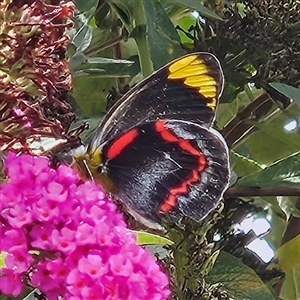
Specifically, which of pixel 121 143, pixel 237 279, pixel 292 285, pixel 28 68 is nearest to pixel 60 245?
pixel 28 68

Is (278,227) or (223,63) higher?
(223,63)

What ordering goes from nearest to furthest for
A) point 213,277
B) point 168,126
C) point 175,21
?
point 168,126 < point 213,277 < point 175,21

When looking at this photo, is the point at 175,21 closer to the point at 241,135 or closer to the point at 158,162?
the point at 241,135

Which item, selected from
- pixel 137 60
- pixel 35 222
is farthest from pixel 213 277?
pixel 35 222

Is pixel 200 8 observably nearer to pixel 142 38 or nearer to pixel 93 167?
pixel 142 38

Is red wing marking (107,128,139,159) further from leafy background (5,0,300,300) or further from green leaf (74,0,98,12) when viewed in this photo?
green leaf (74,0,98,12)
